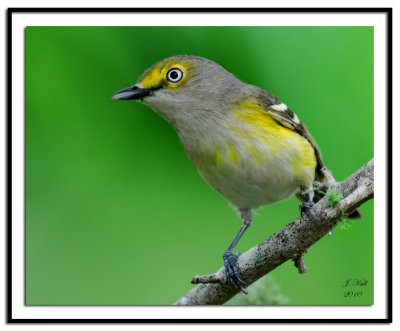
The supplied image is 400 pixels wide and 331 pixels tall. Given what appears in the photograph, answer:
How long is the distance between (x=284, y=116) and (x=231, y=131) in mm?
435

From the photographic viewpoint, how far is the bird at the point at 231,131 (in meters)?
3.27

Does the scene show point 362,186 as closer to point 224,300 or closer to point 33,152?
point 224,300

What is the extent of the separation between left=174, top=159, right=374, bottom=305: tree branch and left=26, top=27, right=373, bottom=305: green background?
502mm

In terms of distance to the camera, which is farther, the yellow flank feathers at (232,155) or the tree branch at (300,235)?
the yellow flank feathers at (232,155)

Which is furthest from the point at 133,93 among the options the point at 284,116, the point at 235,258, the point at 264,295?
the point at 264,295

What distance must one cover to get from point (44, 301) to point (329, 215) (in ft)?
5.91


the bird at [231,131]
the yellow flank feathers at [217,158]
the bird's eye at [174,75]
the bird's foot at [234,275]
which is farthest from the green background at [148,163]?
the yellow flank feathers at [217,158]

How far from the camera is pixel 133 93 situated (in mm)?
3273

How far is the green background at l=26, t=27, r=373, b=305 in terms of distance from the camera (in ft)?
11.6

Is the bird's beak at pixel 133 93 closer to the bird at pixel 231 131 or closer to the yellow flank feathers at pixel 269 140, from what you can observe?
the bird at pixel 231 131

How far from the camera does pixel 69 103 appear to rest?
3.84 meters

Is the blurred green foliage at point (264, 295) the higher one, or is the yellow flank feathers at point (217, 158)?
the yellow flank feathers at point (217, 158)
